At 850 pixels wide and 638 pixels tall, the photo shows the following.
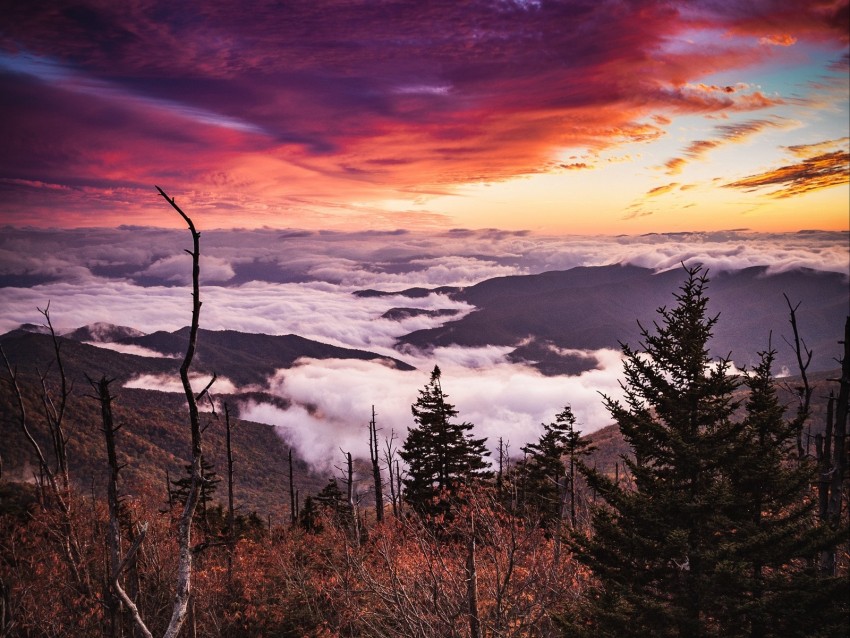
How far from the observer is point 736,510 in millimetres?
12594

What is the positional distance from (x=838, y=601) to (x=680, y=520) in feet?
10.3

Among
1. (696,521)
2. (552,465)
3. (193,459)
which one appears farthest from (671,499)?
(552,465)

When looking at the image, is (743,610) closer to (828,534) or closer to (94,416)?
(828,534)

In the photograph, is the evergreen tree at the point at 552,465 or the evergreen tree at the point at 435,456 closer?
the evergreen tree at the point at 435,456

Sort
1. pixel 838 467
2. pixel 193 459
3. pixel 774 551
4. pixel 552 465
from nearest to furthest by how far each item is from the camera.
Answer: pixel 193 459
pixel 774 551
pixel 838 467
pixel 552 465

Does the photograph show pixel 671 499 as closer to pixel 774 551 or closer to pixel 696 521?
pixel 696 521

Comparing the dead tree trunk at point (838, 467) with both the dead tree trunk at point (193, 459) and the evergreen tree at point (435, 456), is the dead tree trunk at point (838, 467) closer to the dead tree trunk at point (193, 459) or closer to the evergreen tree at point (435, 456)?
the dead tree trunk at point (193, 459)

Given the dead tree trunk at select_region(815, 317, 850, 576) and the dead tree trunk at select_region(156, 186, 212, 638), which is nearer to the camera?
the dead tree trunk at select_region(156, 186, 212, 638)

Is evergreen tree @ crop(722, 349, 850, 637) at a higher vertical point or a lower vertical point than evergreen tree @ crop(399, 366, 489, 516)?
higher

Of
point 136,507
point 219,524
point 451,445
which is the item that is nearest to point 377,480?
point 451,445

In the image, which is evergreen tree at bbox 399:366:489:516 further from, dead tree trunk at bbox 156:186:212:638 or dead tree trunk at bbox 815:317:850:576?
dead tree trunk at bbox 156:186:212:638

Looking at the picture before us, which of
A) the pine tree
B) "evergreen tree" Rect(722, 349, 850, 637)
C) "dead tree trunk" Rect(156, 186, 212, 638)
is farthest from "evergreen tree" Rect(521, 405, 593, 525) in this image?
"dead tree trunk" Rect(156, 186, 212, 638)

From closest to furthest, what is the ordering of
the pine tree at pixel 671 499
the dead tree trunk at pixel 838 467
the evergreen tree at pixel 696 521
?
the evergreen tree at pixel 696 521, the pine tree at pixel 671 499, the dead tree trunk at pixel 838 467

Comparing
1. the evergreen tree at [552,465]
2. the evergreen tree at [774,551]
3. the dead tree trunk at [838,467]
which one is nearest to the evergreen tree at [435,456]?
the evergreen tree at [552,465]
